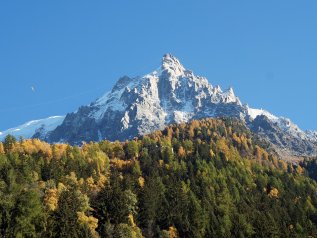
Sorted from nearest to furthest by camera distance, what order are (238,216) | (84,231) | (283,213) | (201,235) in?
(84,231) < (201,235) < (238,216) < (283,213)

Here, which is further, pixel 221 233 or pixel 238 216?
pixel 238 216

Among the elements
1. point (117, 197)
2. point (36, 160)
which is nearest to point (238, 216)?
point (117, 197)

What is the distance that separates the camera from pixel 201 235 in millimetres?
161000

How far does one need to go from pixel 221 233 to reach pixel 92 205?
1568 inches

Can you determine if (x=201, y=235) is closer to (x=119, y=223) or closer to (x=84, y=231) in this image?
(x=119, y=223)

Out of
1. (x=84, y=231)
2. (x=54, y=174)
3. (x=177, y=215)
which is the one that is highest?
(x=54, y=174)

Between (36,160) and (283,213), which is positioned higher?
(36,160)

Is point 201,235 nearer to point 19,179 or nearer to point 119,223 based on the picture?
point 119,223

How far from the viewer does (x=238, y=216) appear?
175m

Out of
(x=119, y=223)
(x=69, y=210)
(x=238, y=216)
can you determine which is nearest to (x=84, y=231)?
(x=69, y=210)

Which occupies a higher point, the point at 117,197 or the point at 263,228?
the point at 117,197

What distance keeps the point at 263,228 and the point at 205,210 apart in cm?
2752

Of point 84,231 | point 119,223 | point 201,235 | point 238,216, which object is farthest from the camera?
point 238,216

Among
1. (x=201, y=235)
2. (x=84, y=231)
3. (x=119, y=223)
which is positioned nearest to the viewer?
(x=84, y=231)
